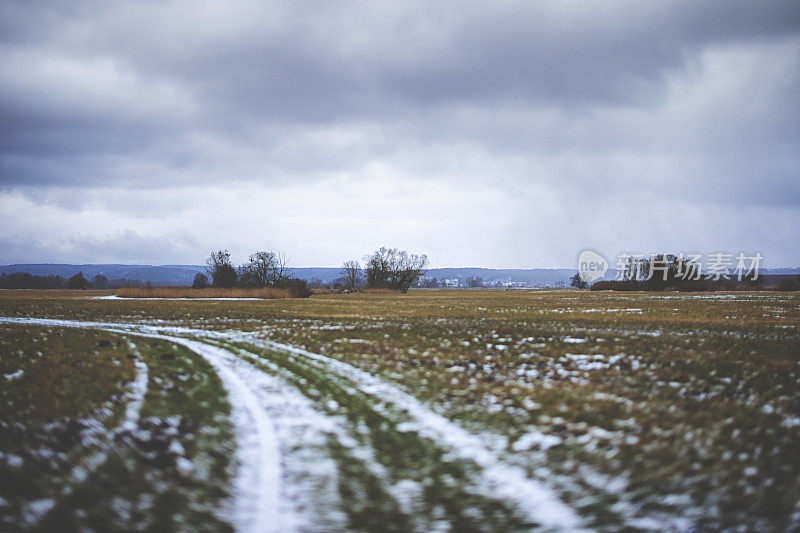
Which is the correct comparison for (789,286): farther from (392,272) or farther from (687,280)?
(392,272)

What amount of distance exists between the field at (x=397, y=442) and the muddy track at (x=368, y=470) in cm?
2

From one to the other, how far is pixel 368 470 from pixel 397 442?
887mm

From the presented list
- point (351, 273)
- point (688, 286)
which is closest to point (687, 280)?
point (688, 286)

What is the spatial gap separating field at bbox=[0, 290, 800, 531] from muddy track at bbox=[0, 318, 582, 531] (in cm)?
2

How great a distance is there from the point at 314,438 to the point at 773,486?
514 centimetres

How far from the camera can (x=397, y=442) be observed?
5.67 metres

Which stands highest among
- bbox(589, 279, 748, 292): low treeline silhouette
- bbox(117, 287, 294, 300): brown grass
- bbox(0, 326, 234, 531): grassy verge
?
bbox(589, 279, 748, 292): low treeline silhouette

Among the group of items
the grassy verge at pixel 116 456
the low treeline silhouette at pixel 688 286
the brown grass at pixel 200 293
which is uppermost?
the low treeline silhouette at pixel 688 286

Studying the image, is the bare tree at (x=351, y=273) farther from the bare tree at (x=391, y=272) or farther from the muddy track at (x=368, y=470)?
the muddy track at (x=368, y=470)

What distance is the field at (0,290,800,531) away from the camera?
397cm

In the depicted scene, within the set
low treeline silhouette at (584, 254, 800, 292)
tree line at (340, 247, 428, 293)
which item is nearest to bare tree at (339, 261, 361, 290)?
tree line at (340, 247, 428, 293)

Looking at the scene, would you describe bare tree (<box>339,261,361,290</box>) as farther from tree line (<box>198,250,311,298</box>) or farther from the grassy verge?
the grassy verge

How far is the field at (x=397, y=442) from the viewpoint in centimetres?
397

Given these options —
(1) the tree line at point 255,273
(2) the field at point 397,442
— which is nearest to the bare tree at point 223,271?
(1) the tree line at point 255,273
